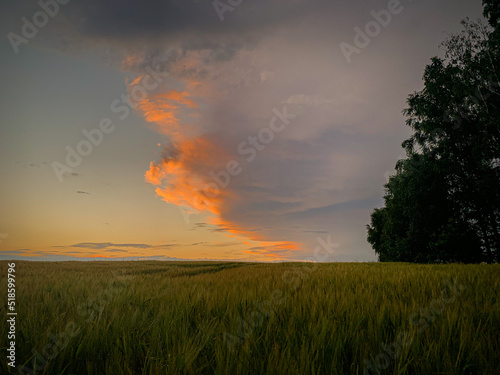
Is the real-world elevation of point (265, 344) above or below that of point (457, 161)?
below

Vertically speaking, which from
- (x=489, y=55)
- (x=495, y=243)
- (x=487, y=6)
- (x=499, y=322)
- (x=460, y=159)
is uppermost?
(x=487, y=6)

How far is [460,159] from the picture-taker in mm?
22234

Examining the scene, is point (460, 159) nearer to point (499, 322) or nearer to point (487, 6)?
point (487, 6)

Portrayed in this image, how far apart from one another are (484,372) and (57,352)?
2.71m

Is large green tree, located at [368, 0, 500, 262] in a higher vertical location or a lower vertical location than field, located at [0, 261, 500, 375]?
higher

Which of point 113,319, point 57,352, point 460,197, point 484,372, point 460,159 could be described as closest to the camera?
point 484,372

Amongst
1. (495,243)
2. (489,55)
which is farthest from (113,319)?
(495,243)

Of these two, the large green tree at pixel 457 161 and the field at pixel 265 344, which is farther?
the large green tree at pixel 457 161

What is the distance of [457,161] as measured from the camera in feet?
70.9

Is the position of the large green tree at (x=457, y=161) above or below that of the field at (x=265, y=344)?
above

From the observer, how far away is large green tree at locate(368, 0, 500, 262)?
17.2m

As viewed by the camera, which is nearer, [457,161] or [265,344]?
[265,344]

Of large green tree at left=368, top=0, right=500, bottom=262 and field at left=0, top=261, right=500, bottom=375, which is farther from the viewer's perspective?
large green tree at left=368, top=0, right=500, bottom=262

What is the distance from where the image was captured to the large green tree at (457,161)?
17.2 m
